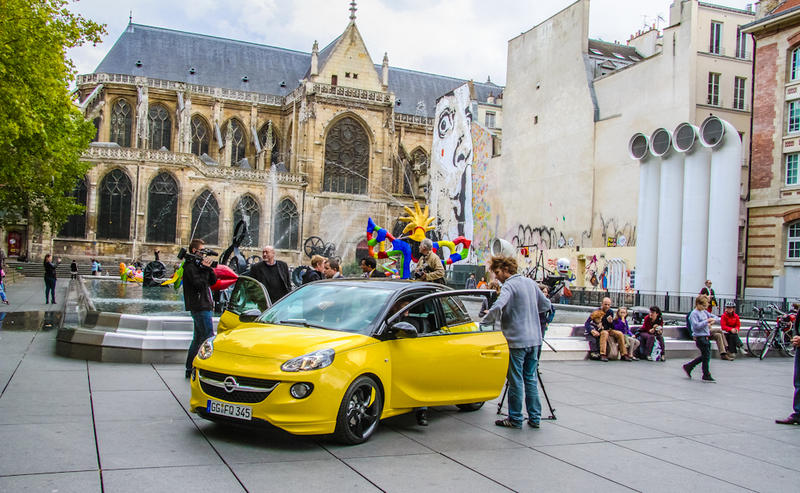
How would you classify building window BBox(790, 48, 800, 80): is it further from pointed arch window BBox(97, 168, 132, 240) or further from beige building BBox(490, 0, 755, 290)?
pointed arch window BBox(97, 168, 132, 240)

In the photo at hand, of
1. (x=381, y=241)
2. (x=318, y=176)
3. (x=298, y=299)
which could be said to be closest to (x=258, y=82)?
(x=318, y=176)

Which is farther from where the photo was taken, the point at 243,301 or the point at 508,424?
the point at 243,301

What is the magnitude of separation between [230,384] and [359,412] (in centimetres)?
114

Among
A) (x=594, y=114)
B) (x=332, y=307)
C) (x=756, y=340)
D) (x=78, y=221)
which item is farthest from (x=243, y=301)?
(x=78, y=221)

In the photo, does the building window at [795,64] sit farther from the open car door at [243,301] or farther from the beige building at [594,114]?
the open car door at [243,301]

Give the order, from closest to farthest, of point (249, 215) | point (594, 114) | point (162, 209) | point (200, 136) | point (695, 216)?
point (695, 216), point (594, 114), point (162, 209), point (249, 215), point (200, 136)

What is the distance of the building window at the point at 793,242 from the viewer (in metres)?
28.4

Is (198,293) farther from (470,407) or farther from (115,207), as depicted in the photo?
(115,207)

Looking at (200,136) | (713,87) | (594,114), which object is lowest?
(594,114)

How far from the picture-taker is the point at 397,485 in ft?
16.9

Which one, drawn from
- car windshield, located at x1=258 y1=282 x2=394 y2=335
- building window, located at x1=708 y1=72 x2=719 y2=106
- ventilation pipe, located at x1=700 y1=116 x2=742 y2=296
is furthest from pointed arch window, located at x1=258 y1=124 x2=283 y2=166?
car windshield, located at x1=258 y1=282 x2=394 y2=335

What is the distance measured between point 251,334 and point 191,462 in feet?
4.75

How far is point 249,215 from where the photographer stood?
179 feet

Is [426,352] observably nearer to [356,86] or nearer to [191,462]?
[191,462]
